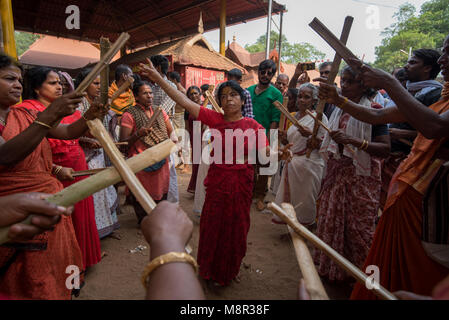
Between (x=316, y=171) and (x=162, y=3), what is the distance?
37.8 ft

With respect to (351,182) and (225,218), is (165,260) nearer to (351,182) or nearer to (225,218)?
(225,218)

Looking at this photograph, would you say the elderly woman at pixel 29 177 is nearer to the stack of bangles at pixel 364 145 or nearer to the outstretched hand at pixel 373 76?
the outstretched hand at pixel 373 76

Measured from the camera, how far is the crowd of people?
4.91 feet

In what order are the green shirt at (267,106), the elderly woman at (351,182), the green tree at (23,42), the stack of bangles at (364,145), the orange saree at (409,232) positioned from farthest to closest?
1. the green tree at (23,42)
2. the green shirt at (267,106)
3. the elderly woman at (351,182)
4. the stack of bangles at (364,145)
5. the orange saree at (409,232)

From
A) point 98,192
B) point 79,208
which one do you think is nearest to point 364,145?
point 79,208

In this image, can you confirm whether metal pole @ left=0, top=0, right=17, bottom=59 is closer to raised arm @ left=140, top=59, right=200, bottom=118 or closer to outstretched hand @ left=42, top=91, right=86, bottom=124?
raised arm @ left=140, top=59, right=200, bottom=118

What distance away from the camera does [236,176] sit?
2.70m

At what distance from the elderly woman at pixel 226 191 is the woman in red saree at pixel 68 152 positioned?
1.04 meters

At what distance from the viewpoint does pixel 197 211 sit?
4.43 meters

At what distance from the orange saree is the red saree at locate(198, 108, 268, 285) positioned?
1206mm

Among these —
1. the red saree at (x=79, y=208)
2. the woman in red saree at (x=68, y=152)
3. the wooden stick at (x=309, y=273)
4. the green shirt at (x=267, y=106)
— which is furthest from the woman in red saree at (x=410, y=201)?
the green shirt at (x=267, y=106)

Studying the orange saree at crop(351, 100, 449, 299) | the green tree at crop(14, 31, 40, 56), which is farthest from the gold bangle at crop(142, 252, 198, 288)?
the green tree at crop(14, 31, 40, 56)

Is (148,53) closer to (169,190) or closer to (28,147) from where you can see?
(169,190)

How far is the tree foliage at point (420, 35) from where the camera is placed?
25781mm
